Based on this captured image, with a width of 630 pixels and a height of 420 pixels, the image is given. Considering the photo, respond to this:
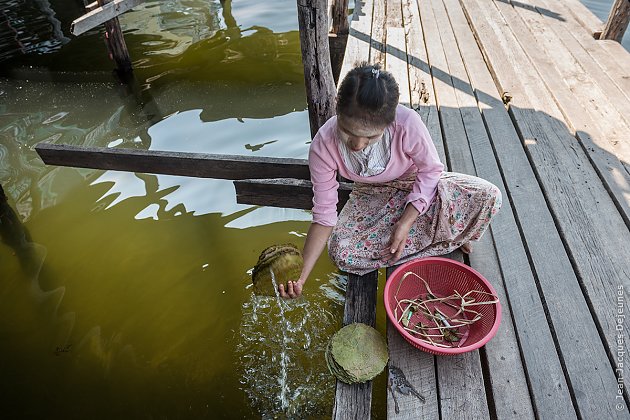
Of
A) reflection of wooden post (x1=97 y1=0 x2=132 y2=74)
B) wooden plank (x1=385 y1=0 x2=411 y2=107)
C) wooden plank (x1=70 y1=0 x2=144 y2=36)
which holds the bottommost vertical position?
reflection of wooden post (x1=97 y1=0 x2=132 y2=74)

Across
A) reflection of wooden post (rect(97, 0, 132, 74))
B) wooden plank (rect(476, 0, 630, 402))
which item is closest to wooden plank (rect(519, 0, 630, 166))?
wooden plank (rect(476, 0, 630, 402))

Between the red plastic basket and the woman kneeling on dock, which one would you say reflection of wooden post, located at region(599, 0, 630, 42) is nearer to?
the woman kneeling on dock

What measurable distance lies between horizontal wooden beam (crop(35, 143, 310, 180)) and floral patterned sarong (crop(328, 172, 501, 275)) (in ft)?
2.01

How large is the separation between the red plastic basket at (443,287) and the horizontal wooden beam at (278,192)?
0.70 m

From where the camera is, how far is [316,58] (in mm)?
2408

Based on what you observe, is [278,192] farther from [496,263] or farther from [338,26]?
[338,26]

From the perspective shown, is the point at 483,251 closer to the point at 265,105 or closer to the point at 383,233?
the point at 383,233

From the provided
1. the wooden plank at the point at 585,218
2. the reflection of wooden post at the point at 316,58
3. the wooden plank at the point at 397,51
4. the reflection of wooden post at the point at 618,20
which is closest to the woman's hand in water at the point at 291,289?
the reflection of wooden post at the point at 316,58

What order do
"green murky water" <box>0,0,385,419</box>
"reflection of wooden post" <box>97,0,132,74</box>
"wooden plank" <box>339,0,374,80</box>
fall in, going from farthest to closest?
"reflection of wooden post" <box>97,0,132,74</box> → "wooden plank" <box>339,0,374,80</box> → "green murky water" <box>0,0,385,419</box>

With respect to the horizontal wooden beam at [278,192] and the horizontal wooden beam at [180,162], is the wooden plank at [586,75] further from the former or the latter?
the horizontal wooden beam at [180,162]

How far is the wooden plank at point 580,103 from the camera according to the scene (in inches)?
109

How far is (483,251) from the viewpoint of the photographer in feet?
7.75

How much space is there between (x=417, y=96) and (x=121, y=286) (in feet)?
10.0

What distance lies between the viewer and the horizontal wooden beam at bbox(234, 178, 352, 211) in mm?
2730
